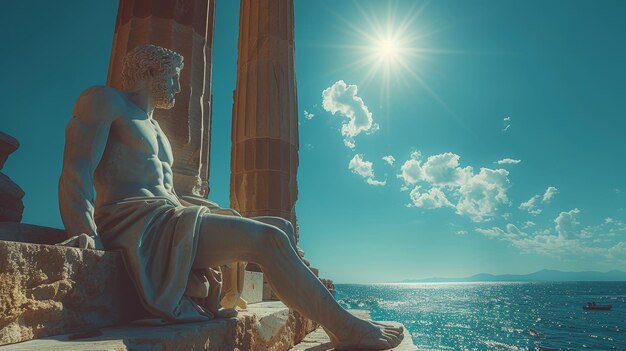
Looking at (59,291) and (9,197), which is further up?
(9,197)

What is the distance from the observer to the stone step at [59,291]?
1.58m

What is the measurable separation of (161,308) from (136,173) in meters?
0.89

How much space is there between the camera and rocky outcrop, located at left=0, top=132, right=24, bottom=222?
2703mm

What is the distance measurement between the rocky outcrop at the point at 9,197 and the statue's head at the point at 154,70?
0.94 m

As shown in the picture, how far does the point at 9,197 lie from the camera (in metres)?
2.74

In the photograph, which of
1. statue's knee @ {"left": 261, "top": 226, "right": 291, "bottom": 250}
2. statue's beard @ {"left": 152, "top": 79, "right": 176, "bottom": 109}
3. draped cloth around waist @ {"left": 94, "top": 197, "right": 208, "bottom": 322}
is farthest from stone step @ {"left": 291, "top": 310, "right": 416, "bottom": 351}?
statue's beard @ {"left": 152, "top": 79, "right": 176, "bottom": 109}

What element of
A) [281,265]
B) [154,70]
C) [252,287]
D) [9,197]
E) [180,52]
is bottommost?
[252,287]

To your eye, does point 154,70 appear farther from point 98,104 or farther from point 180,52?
point 180,52

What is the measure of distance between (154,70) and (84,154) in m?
0.89

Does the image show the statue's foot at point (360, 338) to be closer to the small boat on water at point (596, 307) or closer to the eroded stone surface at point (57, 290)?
the eroded stone surface at point (57, 290)

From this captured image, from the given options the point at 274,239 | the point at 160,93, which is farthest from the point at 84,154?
the point at 274,239

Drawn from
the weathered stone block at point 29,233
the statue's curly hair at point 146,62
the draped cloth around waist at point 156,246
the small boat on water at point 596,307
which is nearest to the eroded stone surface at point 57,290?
the draped cloth around waist at point 156,246

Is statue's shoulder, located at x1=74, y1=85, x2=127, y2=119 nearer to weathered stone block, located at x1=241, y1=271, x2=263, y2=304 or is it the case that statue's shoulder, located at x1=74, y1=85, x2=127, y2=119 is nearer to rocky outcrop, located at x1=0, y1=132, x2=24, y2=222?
rocky outcrop, located at x1=0, y1=132, x2=24, y2=222

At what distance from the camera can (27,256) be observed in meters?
1.64
